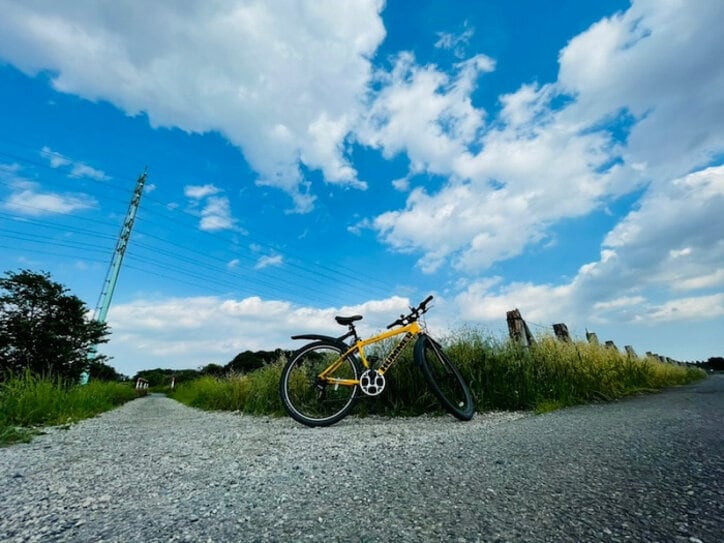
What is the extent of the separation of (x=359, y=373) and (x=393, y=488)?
2.93m

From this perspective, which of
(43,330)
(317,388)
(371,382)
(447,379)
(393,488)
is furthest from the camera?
(43,330)

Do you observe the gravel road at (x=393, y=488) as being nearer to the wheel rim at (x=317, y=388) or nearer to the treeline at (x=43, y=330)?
the wheel rim at (x=317, y=388)

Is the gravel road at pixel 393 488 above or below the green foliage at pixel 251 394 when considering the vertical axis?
below

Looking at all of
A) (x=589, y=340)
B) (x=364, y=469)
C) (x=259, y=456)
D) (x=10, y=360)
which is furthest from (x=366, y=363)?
(x=10, y=360)

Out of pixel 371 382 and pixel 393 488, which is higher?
pixel 371 382

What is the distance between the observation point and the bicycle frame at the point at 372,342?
4762mm

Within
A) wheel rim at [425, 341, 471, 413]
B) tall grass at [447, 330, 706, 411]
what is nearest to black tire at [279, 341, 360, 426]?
wheel rim at [425, 341, 471, 413]

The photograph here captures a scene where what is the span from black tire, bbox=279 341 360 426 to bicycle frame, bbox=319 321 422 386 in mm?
94

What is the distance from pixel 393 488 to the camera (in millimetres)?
1886

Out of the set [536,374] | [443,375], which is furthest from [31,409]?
[536,374]

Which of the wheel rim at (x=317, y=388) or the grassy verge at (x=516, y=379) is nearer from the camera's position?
the wheel rim at (x=317, y=388)

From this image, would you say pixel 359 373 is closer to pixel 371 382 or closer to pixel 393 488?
pixel 371 382

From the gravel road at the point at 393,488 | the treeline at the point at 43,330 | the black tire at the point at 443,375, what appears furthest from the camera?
the treeline at the point at 43,330

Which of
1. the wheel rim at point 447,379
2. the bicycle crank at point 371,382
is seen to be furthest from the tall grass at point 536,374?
the bicycle crank at point 371,382
